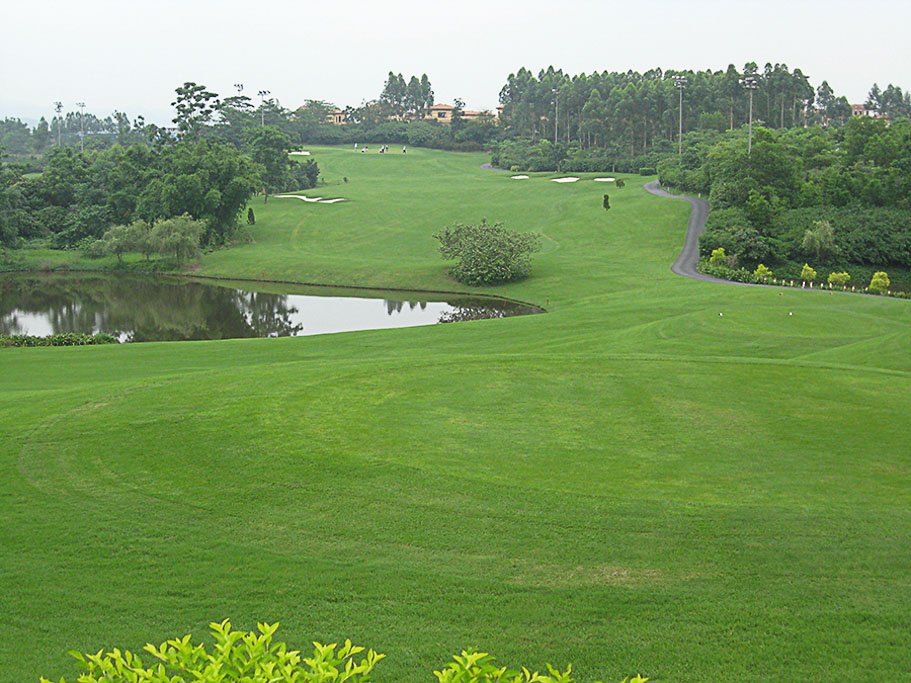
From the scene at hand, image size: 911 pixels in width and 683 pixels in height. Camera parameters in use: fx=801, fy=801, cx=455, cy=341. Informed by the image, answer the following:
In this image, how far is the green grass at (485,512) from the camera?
29.3 feet

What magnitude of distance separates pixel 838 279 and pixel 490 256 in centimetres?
2432

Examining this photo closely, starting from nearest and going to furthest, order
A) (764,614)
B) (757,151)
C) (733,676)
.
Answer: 1. (733,676)
2. (764,614)
3. (757,151)

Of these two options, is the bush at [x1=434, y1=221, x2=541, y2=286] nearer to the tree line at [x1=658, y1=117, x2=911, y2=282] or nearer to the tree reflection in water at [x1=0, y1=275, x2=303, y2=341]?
the tree reflection in water at [x1=0, y1=275, x2=303, y2=341]

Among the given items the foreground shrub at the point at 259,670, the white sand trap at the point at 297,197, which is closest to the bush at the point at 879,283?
the foreground shrub at the point at 259,670

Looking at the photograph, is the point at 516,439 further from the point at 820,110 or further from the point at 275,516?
the point at 820,110

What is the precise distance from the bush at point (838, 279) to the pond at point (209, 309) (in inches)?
850

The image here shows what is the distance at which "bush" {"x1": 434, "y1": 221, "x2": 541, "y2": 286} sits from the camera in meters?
58.8

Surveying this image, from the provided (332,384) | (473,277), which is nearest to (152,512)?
(332,384)

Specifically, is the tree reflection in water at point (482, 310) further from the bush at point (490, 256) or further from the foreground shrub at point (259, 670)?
the foreground shrub at point (259, 670)

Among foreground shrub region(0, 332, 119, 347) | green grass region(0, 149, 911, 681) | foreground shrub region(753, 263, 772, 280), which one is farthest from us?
foreground shrub region(753, 263, 772, 280)

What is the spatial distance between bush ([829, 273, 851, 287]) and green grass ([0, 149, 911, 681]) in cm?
3213

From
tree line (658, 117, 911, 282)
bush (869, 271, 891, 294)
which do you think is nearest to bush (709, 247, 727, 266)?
tree line (658, 117, 911, 282)

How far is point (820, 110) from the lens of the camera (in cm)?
16800

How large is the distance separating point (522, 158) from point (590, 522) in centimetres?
12080
